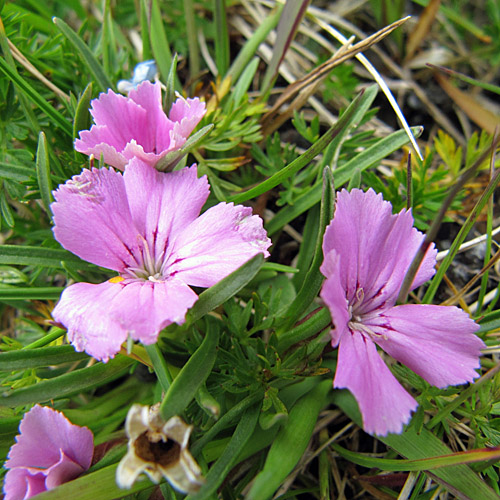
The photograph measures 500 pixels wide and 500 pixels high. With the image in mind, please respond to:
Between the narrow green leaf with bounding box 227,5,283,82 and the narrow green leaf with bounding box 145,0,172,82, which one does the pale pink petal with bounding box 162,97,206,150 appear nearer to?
the narrow green leaf with bounding box 145,0,172,82

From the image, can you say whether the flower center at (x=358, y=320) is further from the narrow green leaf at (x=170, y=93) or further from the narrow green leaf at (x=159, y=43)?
the narrow green leaf at (x=159, y=43)

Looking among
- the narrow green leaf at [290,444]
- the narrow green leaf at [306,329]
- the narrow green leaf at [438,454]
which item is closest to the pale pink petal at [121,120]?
the narrow green leaf at [306,329]

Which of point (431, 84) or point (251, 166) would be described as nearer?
point (251, 166)

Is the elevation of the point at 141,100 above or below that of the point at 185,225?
above

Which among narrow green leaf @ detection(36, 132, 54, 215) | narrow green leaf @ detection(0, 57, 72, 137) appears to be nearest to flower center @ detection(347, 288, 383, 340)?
narrow green leaf @ detection(36, 132, 54, 215)

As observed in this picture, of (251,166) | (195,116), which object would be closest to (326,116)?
(251,166)

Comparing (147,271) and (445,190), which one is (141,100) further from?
(445,190)

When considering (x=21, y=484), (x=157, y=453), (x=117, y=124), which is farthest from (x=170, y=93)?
(x=21, y=484)
